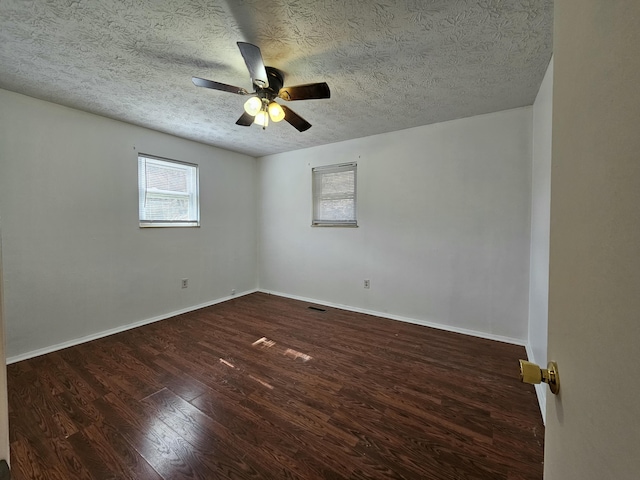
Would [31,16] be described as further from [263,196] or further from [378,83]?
[263,196]

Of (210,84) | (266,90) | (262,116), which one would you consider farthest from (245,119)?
(210,84)

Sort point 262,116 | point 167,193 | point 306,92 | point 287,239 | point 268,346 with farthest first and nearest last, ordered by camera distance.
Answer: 1. point 287,239
2. point 167,193
3. point 268,346
4. point 262,116
5. point 306,92

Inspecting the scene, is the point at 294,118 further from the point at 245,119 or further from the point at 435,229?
the point at 435,229

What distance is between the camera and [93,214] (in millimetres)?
2773

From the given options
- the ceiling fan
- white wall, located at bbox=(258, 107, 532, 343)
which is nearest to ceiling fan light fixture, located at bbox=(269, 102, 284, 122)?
the ceiling fan

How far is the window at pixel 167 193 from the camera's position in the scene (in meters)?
3.21

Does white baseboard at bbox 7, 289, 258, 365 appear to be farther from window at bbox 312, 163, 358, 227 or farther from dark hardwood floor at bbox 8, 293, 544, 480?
window at bbox 312, 163, 358, 227

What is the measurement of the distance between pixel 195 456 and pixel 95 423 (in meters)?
0.75

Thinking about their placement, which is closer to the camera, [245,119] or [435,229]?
[245,119]

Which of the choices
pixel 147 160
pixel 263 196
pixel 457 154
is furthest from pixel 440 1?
pixel 263 196

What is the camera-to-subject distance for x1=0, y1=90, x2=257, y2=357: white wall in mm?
2330

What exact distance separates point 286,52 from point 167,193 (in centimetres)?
255

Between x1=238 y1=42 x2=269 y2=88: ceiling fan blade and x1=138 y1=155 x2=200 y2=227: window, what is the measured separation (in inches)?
85.8

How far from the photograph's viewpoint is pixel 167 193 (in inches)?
135
